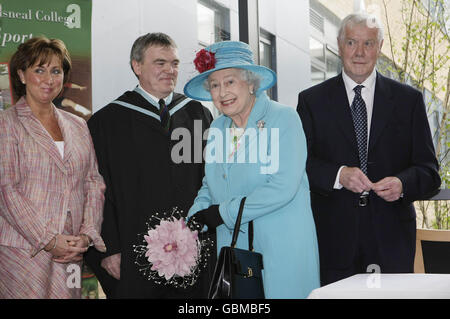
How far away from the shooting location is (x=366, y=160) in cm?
267

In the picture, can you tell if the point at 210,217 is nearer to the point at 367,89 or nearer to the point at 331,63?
the point at 367,89

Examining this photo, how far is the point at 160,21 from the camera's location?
138 inches

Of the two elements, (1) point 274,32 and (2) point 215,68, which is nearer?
(2) point 215,68

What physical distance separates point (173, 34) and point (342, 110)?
1.42 metres

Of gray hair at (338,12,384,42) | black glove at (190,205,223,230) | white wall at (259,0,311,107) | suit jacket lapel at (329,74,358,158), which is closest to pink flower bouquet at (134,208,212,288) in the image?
black glove at (190,205,223,230)

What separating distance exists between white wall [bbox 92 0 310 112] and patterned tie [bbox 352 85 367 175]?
0.99 m

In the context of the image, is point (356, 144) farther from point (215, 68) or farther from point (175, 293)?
point (175, 293)

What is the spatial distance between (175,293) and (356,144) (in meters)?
1.20

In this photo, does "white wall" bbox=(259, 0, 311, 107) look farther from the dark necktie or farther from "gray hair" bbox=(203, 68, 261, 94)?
"gray hair" bbox=(203, 68, 261, 94)

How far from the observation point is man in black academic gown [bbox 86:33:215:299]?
2.78 metres

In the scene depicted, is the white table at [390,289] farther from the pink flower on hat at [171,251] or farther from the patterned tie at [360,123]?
the patterned tie at [360,123]

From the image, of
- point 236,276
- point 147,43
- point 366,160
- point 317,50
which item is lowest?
point 236,276

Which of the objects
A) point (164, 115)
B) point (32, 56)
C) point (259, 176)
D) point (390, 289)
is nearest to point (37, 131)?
point (32, 56)
